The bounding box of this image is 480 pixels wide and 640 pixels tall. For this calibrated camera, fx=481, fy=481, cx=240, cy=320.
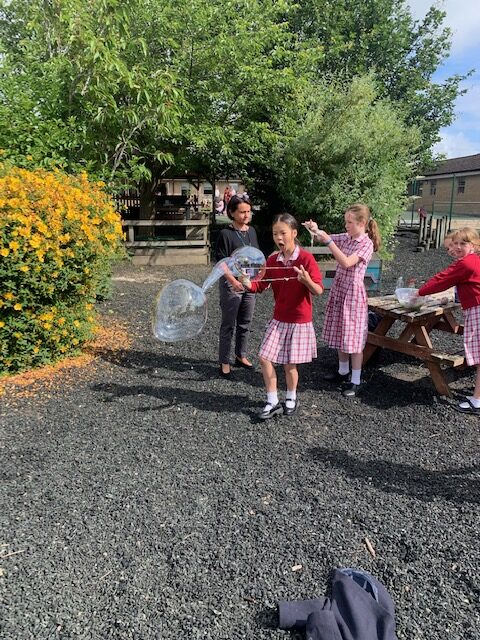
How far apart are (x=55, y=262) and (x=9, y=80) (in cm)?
402

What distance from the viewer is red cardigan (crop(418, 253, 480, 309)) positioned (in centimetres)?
407

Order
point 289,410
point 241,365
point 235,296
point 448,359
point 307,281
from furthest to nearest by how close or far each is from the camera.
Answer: point 241,365
point 235,296
point 448,359
point 289,410
point 307,281

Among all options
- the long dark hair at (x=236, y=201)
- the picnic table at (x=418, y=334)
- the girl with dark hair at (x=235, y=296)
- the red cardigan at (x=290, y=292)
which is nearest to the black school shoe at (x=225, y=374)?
the girl with dark hair at (x=235, y=296)

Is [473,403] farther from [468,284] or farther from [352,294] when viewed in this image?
[352,294]

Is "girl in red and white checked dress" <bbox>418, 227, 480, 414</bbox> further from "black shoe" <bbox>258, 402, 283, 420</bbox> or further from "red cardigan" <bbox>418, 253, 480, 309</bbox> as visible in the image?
"black shoe" <bbox>258, 402, 283, 420</bbox>

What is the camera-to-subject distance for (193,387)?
15.3ft

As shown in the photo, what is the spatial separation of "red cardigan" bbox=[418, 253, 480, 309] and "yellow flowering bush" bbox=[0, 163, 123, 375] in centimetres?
339

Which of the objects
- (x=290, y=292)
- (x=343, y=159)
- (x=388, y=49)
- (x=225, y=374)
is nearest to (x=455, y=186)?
(x=388, y=49)

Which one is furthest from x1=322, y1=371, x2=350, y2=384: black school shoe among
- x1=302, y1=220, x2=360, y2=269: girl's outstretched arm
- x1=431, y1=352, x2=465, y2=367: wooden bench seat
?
x1=302, y1=220, x2=360, y2=269: girl's outstretched arm

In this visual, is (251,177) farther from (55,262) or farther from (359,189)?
(55,262)

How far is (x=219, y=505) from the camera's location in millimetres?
2934

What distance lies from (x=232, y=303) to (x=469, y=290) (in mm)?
2161

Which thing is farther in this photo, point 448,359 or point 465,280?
point 448,359

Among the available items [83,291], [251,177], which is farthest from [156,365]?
[251,177]
